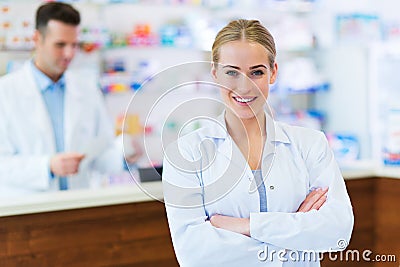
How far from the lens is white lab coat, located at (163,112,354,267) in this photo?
1.12m

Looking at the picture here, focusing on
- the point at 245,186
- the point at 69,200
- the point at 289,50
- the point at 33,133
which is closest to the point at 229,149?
the point at 245,186

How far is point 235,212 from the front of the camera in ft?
3.71

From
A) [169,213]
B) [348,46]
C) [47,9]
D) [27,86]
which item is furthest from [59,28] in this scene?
[348,46]

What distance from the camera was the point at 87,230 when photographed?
2195 mm

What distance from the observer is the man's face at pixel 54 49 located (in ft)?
9.67

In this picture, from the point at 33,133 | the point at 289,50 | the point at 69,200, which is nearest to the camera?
the point at 69,200

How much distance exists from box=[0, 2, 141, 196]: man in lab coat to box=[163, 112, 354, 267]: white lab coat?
1621 mm

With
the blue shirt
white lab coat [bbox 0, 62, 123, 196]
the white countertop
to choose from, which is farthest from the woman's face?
white lab coat [bbox 0, 62, 123, 196]

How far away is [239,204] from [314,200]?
0.14 meters

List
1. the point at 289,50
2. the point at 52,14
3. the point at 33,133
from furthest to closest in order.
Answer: the point at 289,50 < the point at 52,14 < the point at 33,133

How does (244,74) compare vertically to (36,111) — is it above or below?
above

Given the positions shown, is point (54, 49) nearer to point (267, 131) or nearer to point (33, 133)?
point (33, 133)

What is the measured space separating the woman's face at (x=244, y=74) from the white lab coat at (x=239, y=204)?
65mm

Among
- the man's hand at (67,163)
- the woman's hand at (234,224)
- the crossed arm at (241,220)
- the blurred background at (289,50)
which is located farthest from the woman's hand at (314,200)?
the blurred background at (289,50)
